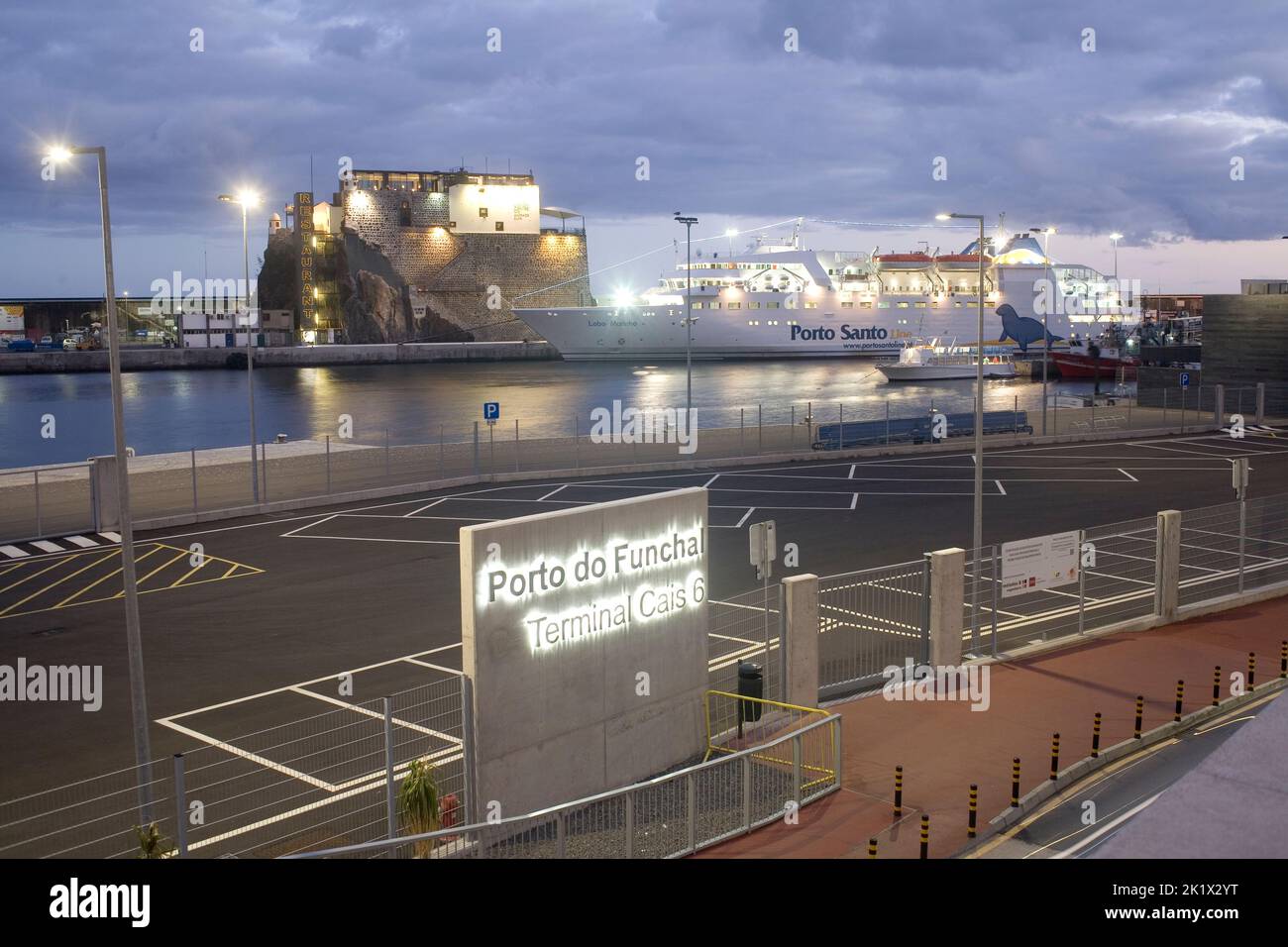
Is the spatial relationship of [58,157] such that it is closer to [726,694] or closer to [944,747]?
[726,694]

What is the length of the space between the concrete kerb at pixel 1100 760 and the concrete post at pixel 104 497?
23.3 metres

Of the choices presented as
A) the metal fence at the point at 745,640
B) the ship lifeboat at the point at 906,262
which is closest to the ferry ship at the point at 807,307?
the ship lifeboat at the point at 906,262

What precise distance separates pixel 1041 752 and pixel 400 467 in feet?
94.1

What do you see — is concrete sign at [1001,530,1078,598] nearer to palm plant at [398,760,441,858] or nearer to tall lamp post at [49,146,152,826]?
palm plant at [398,760,441,858]

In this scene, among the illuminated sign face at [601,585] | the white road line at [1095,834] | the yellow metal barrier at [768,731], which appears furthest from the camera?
the yellow metal barrier at [768,731]

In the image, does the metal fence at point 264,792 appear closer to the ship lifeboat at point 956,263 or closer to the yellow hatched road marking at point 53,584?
the yellow hatched road marking at point 53,584

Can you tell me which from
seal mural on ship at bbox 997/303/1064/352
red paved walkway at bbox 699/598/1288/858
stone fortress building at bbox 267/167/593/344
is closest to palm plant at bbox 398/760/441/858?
red paved walkway at bbox 699/598/1288/858

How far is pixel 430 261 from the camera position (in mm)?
159250

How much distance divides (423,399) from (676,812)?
89.6m

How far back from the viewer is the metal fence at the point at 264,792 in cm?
1111

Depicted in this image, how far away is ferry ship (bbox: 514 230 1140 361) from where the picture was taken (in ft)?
415

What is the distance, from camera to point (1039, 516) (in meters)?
29.6

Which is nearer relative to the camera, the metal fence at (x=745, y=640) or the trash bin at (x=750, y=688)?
the trash bin at (x=750, y=688)
